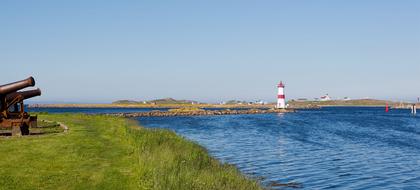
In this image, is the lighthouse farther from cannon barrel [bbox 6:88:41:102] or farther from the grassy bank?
the grassy bank

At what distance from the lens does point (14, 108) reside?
3403cm

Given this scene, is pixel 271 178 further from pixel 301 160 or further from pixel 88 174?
pixel 88 174

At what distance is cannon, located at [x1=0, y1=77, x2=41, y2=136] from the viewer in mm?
28469

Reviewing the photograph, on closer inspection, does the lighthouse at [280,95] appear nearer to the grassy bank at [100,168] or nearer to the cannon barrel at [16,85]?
the cannon barrel at [16,85]

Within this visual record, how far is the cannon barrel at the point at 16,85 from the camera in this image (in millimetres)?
30062

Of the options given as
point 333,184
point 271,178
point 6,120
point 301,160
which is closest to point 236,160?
point 301,160

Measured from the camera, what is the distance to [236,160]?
99.5 feet

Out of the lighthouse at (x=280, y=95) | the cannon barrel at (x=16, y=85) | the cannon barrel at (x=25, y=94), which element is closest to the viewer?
the cannon barrel at (x=16, y=85)

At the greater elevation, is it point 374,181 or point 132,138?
point 132,138

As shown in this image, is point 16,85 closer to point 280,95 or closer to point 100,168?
point 100,168

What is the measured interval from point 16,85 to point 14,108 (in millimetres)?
4518

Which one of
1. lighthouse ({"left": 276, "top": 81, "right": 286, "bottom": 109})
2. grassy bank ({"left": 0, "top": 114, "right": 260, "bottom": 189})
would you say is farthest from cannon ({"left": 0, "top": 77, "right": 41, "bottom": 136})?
lighthouse ({"left": 276, "top": 81, "right": 286, "bottom": 109})

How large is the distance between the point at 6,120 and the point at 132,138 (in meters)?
8.74

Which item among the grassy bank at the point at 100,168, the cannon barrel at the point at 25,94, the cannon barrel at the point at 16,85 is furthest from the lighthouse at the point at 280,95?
the grassy bank at the point at 100,168
